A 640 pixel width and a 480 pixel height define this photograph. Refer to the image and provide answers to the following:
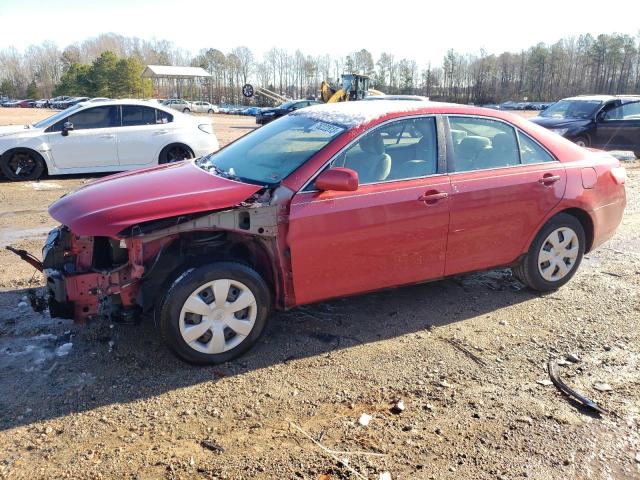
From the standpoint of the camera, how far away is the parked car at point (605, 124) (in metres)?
14.1

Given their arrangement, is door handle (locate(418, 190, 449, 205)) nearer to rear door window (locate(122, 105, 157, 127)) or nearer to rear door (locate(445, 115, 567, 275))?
rear door (locate(445, 115, 567, 275))

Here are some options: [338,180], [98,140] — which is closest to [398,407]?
[338,180]

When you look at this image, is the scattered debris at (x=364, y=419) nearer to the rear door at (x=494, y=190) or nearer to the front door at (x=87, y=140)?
the rear door at (x=494, y=190)

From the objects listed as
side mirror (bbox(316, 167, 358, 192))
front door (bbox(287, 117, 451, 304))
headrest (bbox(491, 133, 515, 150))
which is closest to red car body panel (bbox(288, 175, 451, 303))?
front door (bbox(287, 117, 451, 304))

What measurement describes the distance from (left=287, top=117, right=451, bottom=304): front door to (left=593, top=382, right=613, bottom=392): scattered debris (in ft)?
4.42

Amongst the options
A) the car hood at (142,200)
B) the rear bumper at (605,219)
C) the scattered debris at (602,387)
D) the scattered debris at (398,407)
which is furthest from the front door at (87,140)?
the scattered debris at (602,387)

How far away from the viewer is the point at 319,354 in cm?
383

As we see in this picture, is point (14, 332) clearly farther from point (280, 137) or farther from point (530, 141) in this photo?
point (530, 141)

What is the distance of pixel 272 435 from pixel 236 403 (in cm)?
40

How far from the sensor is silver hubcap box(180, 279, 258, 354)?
137 inches

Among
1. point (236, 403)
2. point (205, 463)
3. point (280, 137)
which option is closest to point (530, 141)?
point (280, 137)

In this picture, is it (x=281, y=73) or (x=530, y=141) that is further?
(x=281, y=73)

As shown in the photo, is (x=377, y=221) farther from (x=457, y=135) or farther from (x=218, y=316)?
(x=218, y=316)

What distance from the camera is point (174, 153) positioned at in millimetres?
11125
